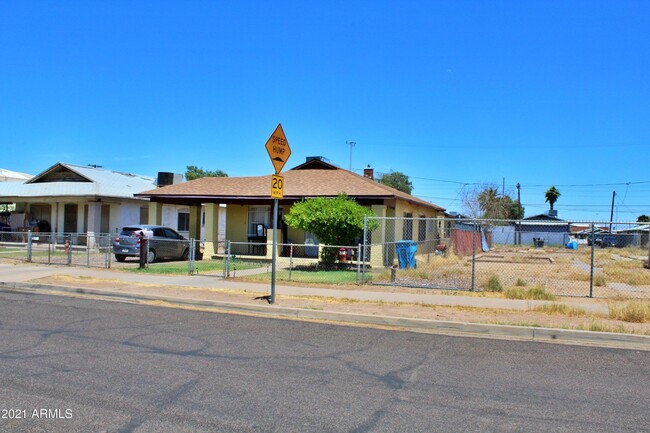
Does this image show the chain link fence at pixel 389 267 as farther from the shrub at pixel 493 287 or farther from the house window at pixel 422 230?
the house window at pixel 422 230

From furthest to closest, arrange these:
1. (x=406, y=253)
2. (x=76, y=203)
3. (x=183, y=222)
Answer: (x=183, y=222) < (x=76, y=203) < (x=406, y=253)

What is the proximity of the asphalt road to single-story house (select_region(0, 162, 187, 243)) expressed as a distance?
2306 centimetres

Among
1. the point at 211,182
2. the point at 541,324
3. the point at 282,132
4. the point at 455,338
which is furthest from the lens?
the point at 211,182

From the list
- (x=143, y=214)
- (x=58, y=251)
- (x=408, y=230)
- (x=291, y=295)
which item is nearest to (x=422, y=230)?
(x=408, y=230)

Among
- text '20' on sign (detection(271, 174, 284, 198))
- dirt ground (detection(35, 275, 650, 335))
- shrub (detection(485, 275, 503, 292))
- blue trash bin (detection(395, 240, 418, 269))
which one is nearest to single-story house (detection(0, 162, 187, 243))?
blue trash bin (detection(395, 240, 418, 269))

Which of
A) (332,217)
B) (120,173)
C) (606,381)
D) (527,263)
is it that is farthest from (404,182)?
(606,381)

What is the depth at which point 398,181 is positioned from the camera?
74.0 meters

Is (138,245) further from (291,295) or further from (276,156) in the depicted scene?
(276,156)

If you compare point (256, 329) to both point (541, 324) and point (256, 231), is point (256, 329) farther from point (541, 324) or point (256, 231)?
point (256, 231)

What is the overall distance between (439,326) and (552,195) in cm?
7866

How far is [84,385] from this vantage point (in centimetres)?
558

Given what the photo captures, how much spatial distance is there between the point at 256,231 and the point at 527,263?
13.5 metres

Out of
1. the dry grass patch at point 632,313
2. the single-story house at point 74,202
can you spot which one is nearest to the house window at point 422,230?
the single-story house at point 74,202

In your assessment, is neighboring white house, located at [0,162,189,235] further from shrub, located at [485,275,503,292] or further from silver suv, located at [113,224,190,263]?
shrub, located at [485,275,503,292]
